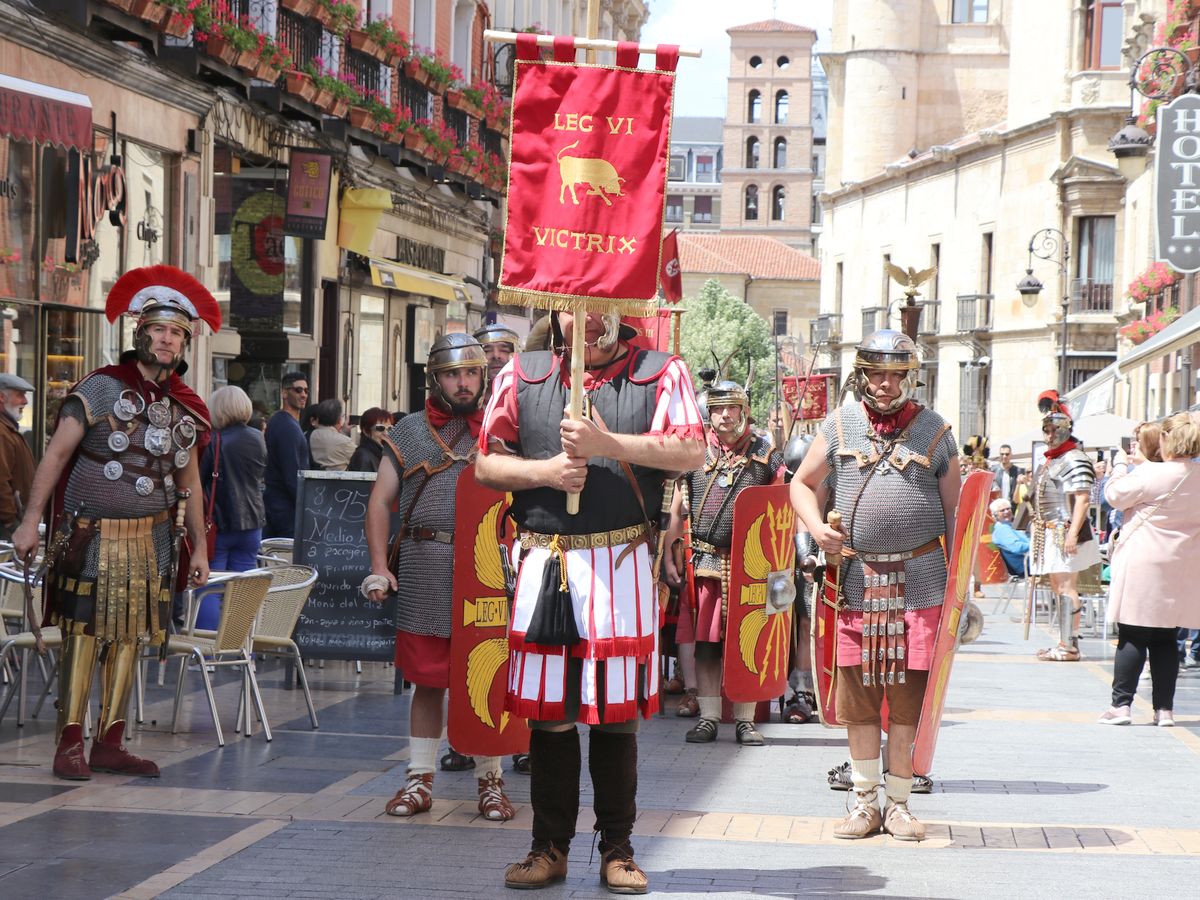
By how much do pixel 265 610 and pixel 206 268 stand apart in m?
9.60

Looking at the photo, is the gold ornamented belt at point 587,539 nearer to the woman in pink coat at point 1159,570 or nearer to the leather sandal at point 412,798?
the leather sandal at point 412,798

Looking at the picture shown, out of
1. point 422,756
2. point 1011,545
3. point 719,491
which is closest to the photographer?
point 422,756

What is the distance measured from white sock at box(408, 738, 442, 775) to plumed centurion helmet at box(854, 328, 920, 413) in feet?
7.40

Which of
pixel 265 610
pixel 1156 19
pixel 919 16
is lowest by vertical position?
pixel 265 610

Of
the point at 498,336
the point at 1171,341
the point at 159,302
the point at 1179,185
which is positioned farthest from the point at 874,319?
the point at 159,302

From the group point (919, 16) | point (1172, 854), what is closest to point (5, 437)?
point (1172, 854)

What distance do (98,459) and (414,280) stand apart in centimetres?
1767

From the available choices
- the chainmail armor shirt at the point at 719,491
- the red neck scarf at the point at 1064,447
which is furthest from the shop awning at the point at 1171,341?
the chainmail armor shirt at the point at 719,491

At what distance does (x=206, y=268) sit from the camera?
61.0 feet

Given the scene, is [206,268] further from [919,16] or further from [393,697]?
[919,16]

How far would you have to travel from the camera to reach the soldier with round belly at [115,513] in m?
7.71

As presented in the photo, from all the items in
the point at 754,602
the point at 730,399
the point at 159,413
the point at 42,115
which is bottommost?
the point at 754,602

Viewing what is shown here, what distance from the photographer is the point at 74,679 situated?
25.6 feet

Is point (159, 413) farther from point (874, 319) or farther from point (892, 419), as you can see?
point (874, 319)
